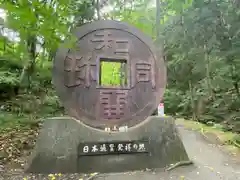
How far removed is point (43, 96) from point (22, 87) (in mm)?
655

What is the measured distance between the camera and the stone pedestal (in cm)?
373

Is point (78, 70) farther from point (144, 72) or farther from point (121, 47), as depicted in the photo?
point (144, 72)

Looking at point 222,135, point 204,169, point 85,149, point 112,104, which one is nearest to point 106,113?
point 112,104

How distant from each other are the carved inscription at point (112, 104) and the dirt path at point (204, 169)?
103cm

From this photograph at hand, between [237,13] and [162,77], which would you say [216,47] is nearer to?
[237,13]

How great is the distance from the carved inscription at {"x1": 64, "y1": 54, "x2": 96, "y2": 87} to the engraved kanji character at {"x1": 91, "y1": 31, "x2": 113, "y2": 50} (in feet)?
1.19

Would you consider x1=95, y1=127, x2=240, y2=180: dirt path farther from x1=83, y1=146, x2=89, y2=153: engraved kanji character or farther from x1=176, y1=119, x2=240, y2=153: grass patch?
x1=83, y1=146, x2=89, y2=153: engraved kanji character

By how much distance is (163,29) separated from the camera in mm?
8211

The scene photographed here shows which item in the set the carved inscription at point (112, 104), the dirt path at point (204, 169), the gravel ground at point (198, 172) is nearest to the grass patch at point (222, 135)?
the dirt path at point (204, 169)

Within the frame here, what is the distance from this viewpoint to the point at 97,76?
4.19m

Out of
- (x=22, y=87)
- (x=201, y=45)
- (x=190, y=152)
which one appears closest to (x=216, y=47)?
(x=201, y=45)

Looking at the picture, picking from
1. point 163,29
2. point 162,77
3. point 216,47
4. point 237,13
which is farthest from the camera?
point 163,29

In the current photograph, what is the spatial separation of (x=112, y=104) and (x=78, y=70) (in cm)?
87

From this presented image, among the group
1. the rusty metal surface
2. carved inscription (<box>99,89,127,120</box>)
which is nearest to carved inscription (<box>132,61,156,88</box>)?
the rusty metal surface
